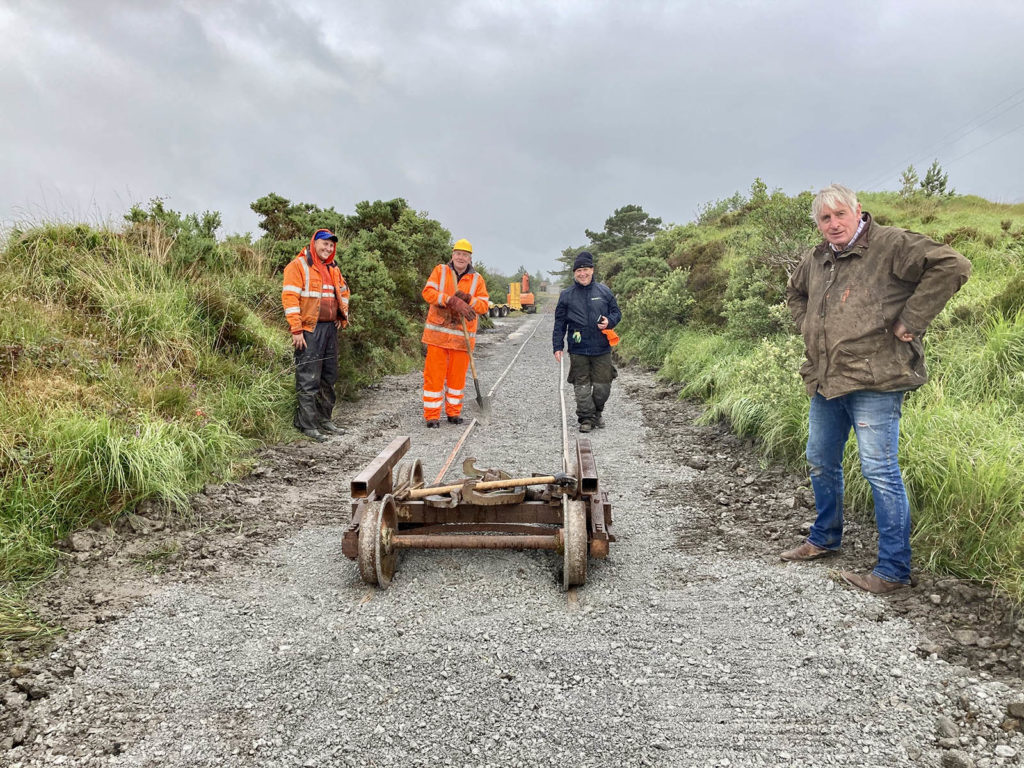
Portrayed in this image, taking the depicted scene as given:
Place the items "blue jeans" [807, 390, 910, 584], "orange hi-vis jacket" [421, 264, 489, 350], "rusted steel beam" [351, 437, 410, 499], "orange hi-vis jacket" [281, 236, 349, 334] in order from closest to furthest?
"blue jeans" [807, 390, 910, 584] < "rusted steel beam" [351, 437, 410, 499] < "orange hi-vis jacket" [281, 236, 349, 334] < "orange hi-vis jacket" [421, 264, 489, 350]

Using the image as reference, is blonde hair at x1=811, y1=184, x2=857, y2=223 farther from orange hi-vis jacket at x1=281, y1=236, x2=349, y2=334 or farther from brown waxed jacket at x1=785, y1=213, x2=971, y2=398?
orange hi-vis jacket at x1=281, y1=236, x2=349, y2=334

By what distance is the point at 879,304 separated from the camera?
3.19 metres

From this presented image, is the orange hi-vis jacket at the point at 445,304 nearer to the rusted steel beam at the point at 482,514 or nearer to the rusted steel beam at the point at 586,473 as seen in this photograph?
the rusted steel beam at the point at 586,473

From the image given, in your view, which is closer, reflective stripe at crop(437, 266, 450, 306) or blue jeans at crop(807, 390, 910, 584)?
blue jeans at crop(807, 390, 910, 584)

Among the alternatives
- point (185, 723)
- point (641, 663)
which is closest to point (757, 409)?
point (641, 663)

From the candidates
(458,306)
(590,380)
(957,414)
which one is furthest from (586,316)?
(957,414)

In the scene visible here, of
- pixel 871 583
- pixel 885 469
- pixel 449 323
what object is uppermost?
pixel 449 323

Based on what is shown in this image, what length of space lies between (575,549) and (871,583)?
1.59 m

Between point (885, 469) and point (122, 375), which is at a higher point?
point (122, 375)

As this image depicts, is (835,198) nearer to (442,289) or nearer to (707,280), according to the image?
(442,289)

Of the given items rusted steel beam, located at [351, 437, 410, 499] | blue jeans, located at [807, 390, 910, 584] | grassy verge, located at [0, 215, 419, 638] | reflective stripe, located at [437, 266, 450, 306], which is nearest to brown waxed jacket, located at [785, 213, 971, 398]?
blue jeans, located at [807, 390, 910, 584]

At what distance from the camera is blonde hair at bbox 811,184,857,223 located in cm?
323

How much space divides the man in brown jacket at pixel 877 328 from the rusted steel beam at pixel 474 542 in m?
1.70

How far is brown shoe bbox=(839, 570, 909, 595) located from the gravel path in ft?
0.32
